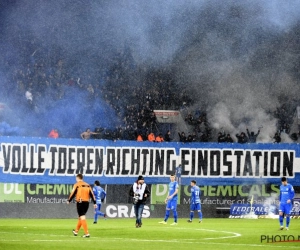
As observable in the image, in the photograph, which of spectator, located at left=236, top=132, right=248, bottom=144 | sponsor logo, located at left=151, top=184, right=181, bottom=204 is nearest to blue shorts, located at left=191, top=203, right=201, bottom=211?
sponsor logo, located at left=151, top=184, right=181, bottom=204

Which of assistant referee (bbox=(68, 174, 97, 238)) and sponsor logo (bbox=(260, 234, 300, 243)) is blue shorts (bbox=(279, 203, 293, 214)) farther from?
assistant referee (bbox=(68, 174, 97, 238))

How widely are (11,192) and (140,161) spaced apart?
687cm

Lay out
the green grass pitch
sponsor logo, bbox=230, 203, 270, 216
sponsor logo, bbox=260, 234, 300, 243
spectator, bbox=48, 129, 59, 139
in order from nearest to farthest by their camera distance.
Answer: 1. the green grass pitch
2. sponsor logo, bbox=260, 234, 300, 243
3. spectator, bbox=48, 129, 59, 139
4. sponsor logo, bbox=230, 203, 270, 216

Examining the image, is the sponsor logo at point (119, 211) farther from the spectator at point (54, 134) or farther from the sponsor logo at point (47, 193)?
the spectator at point (54, 134)

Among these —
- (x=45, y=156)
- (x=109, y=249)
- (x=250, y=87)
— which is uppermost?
(x=250, y=87)

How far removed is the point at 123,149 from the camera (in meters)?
45.4

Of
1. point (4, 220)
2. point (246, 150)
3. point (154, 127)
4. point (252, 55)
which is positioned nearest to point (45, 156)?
point (4, 220)

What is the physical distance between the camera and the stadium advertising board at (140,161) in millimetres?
43781

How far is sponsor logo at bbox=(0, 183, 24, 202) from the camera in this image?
144 feet

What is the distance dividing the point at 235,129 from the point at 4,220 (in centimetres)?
1574

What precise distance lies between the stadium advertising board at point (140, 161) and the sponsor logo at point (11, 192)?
35 centimetres

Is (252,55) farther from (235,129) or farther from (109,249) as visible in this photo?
(109,249)

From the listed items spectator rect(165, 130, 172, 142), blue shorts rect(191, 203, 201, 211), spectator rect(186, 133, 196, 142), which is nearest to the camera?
blue shorts rect(191, 203, 201, 211)

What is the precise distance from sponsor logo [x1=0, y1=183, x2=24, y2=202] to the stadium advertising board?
13.9 inches
